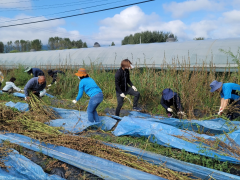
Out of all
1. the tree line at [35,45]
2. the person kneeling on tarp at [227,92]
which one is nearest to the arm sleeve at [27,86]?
the person kneeling on tarp at [227,92]

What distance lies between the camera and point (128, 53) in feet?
32.3

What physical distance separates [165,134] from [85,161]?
4.56 feet

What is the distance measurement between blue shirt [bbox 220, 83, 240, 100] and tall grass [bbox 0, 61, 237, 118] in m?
0.39

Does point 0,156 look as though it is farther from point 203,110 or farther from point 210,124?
point 203,110

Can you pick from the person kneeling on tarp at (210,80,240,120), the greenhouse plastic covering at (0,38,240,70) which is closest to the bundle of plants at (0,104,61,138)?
the person kneeling on tarp at (210,80,240,120)

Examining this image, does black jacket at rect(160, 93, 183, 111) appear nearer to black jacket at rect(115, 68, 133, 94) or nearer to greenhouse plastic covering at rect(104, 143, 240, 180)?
black jacket at rect(115, 68, 133, 94)

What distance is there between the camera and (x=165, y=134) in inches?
130

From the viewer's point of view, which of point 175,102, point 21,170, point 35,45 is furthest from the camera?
point 35,45

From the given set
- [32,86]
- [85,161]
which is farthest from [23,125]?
[85,161]

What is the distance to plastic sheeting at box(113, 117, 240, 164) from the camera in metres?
2.85

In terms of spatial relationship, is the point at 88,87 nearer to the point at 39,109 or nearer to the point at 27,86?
the point at 39,109

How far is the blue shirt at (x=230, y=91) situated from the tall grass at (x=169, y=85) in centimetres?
39

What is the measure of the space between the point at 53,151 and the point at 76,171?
1.76 feet

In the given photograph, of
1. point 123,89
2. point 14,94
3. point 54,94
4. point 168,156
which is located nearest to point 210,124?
point 168,156
